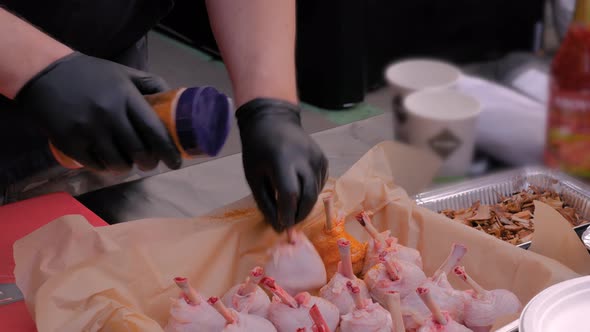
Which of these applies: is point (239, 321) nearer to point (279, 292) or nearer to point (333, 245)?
point (279, 292)

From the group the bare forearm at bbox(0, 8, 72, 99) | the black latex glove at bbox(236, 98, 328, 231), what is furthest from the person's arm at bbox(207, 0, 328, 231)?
the bare forearm at bbox(0, 8, 72, 99)

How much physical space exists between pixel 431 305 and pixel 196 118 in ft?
1.36

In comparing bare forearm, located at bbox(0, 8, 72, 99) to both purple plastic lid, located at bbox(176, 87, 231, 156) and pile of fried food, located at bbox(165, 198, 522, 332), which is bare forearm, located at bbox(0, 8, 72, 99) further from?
pile of fried food, located at bbox(165, 198, 522, 332)

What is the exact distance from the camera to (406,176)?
1312 millimetres

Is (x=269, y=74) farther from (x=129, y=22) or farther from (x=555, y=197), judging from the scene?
(x=555, y=197)

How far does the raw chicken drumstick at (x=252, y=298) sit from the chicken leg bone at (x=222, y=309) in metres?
0.05

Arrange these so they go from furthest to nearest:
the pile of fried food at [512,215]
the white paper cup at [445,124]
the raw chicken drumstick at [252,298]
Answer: the pile of fried food at [512,215]
the raw chicken drumstick at [252,298]
the white paper cup at [445,124]

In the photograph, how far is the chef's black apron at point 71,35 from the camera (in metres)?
1.31

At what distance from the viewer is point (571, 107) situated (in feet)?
1.38

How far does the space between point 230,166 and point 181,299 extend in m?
0.58

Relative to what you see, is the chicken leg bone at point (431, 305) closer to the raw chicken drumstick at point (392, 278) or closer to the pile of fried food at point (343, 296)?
the pile of fried food at point (343, 296)

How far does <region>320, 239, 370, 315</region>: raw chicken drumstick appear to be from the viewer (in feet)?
3.52

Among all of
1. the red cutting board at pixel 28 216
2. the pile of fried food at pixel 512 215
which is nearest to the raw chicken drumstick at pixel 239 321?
the red cutting board at pixel 28 216

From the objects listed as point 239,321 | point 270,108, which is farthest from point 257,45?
point 239,321
